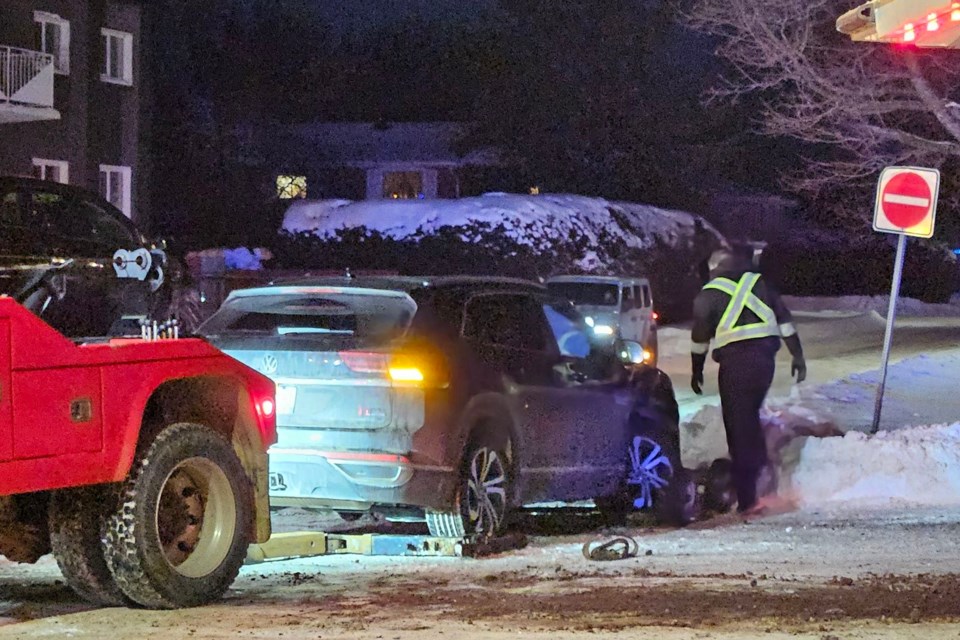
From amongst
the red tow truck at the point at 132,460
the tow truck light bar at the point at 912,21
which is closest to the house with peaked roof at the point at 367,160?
the tow truck light bar at the point at 912,21

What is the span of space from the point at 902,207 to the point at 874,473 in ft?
11.0

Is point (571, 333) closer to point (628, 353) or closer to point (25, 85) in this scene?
point (628, 353)

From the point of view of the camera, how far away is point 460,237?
30.3 m

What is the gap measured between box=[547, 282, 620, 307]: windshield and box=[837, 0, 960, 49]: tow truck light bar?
13742 mm

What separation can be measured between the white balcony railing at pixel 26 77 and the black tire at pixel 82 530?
67.6 feet

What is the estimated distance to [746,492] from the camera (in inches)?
421

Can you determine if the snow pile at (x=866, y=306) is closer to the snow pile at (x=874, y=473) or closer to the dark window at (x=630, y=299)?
the dark window at (x=630, y=299)

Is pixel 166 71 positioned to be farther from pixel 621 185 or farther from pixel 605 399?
pixel 605 399

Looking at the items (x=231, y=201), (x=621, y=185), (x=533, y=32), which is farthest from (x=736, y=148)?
(x=231, y=201)

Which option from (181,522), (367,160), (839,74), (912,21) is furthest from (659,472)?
(367,160)

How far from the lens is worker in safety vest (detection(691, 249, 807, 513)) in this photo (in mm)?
10391

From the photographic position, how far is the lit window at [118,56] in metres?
30.1

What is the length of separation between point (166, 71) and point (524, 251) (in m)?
21.0

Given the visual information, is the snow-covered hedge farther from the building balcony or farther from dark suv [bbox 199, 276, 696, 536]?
dark suv [bbox 199, 276, 696, 536]
